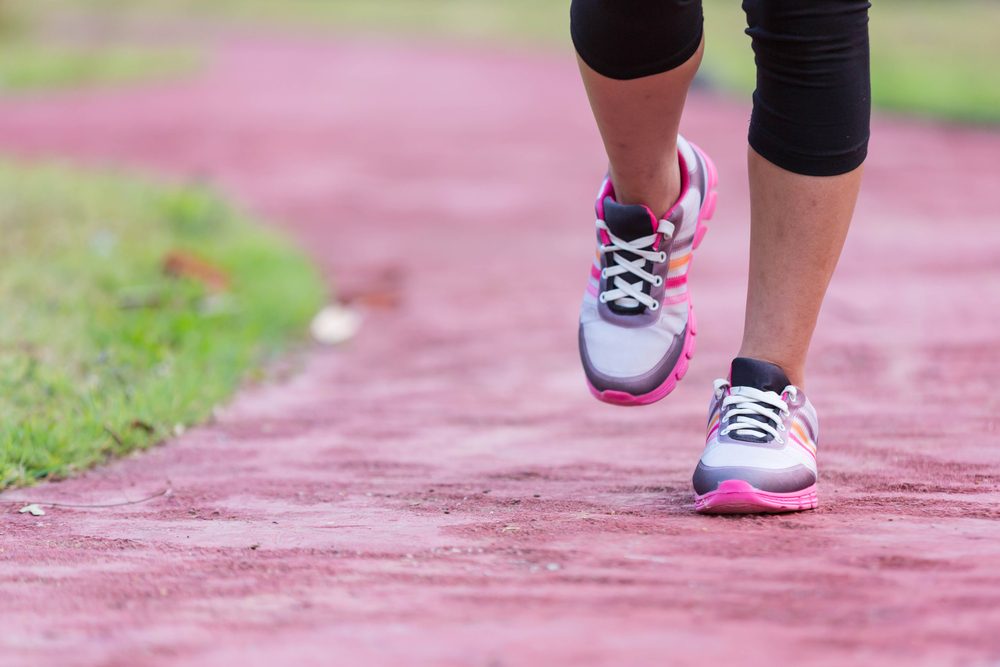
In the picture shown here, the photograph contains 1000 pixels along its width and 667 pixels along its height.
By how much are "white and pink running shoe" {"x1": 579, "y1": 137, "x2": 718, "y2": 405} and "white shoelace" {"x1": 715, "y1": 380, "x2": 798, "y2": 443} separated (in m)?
0.21

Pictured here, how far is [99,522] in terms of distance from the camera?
6.66 ft

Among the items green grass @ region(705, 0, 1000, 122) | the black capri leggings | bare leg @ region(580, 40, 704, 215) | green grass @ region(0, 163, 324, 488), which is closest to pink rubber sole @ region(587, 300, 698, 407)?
bare leg @ region(580, 40, 704, 215)

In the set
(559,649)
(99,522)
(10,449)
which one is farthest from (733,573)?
(10,449)

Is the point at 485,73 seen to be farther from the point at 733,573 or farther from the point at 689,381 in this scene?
the point at 733,573

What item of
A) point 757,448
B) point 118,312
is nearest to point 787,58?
point 757,448

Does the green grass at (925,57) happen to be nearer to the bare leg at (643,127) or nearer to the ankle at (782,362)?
the bare leg at (643,127)

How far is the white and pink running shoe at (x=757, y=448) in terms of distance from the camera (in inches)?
72.7

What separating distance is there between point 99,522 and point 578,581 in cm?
88

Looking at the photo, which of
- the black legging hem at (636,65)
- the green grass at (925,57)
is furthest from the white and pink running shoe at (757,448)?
the green grass at (925,57)

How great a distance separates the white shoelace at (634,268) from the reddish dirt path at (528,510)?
317mm

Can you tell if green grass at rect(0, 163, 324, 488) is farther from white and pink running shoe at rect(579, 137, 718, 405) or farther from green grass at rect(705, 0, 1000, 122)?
green grass at rect(705, 0, 1000, 122)

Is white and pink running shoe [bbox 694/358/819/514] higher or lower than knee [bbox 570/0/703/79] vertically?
lower

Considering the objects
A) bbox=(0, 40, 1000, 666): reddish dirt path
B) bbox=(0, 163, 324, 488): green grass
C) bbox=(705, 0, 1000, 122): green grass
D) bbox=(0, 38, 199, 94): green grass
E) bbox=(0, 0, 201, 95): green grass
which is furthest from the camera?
bbox=(0, 0, 201, 95): green grass

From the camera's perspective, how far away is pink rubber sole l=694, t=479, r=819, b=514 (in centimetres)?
183
